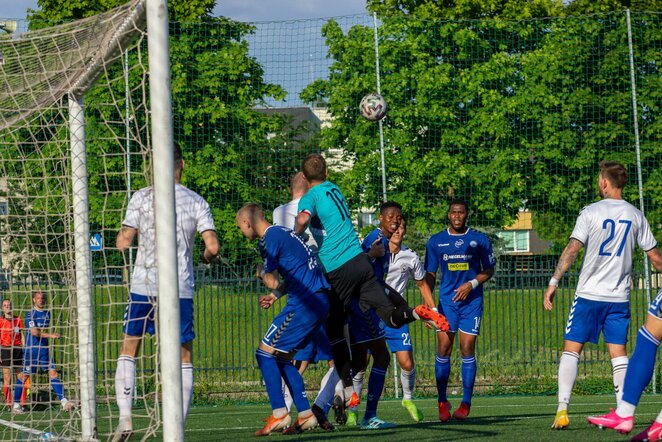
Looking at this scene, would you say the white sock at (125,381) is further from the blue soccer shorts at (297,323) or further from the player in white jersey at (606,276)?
the player in white jersey at (606,276)

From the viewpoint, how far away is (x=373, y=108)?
43.5ft

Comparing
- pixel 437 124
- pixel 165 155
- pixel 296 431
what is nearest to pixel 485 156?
pixel 437 124

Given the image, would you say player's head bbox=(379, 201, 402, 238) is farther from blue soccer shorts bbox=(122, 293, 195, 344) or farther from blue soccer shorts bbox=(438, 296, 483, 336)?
blue soccer shorts bbox=(122, 293, 195, 344)

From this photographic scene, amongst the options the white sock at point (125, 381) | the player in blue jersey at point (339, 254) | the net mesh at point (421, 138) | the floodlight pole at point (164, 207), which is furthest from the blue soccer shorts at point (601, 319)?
the net mesh at point (421, 138)

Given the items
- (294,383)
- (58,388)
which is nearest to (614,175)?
(294,383)

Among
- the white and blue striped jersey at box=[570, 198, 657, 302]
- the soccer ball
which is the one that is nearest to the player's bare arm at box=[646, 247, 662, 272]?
the white and blue striped jersey at box=[570, 198, 657, 302]

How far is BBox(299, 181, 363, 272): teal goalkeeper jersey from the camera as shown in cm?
806

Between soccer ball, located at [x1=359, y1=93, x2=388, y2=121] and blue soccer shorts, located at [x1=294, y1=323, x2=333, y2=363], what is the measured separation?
5.26 metres

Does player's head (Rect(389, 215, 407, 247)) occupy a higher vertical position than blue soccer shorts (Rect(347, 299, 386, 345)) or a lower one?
higher

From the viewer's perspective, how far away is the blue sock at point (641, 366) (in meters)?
6.54

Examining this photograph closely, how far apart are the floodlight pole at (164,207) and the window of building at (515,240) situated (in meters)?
11.8

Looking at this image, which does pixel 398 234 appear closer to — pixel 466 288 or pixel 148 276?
pixel 466 288

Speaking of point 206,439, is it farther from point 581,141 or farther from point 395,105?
point 581,141

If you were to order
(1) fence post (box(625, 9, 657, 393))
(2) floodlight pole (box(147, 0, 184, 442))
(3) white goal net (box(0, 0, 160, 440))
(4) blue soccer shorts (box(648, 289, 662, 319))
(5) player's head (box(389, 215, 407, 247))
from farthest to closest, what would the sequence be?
(1) fence post (box(625, 9, 657, 393)), (5) player's head (box(389, 215, 407, 247)), (3) white goal net (box(0, 0, 160, 440)), (4) blue soccer shorts (box(648, 289, 662, 319)), (2) floodlight pole (box(147, 0, 184, 442))
